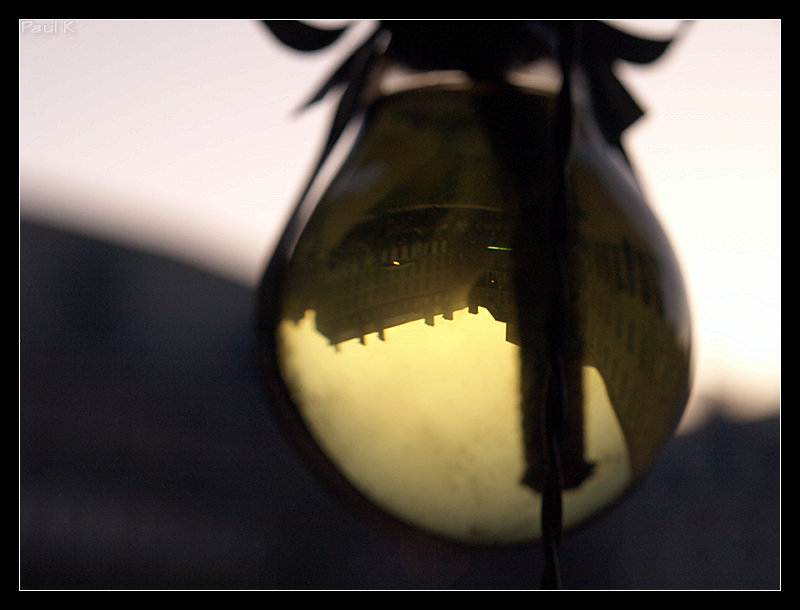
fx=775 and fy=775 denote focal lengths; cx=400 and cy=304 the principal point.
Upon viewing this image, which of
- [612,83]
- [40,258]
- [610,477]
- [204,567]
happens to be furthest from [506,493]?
[204,567]

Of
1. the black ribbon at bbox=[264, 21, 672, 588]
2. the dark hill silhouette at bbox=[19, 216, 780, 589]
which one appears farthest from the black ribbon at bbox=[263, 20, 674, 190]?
the dark hill silhouette at bbox=[19, 216, 780, 589]

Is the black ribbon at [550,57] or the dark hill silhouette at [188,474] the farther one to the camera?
the dark hill silhouette at [188,474]

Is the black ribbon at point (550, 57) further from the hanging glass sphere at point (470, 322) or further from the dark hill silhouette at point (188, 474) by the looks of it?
the dark hill silhouette at point (188, 474)

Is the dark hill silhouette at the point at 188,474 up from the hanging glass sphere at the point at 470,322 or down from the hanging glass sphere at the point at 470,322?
down

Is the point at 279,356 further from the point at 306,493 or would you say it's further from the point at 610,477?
the point at 306,493

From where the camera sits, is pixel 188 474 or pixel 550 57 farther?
pixel 188 474

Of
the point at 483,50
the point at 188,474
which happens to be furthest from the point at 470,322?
the point at 188,474

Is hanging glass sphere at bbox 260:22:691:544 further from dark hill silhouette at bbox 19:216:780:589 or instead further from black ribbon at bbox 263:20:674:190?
dark hill silhouette at bbox 19:216:780:589

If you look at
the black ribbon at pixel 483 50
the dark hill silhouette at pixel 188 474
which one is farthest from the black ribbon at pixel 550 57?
the dark hill silhouette at pixel 188 474

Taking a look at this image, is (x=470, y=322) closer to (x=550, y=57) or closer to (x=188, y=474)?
(x=550, y=57)
